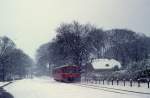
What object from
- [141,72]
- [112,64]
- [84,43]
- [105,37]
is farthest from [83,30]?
[141,72]

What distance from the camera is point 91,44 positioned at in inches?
2913

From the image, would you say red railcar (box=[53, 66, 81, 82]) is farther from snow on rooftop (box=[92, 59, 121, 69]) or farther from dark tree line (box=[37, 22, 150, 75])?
snow on rooftop (box=[92, 59, 121, 69])

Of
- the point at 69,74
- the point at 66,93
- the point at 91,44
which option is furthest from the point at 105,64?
the point at 66,93

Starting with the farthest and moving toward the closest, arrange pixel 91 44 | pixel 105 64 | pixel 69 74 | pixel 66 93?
pixel 105 64 → pixel 91 44 → pixel 69 74 → pixel 66 93

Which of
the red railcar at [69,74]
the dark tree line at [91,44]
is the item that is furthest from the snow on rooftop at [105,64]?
the red railcar at [69,74]

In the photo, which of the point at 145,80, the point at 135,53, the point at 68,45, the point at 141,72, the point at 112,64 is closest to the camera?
the point at 145,80

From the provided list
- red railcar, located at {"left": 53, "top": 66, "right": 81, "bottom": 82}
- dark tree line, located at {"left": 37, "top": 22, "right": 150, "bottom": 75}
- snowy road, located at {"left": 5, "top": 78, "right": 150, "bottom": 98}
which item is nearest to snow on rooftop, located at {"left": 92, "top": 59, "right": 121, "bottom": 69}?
dark tree line, located at {"left": 37, "top": 22, "right": 150, "bottom": 75}

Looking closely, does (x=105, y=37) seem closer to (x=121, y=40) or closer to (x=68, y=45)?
(x=121, y=40)

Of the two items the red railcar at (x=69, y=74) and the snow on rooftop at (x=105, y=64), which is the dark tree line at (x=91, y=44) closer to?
the snow on rooftop at (x=105, y=64)

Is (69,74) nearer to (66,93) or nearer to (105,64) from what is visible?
(105,64)

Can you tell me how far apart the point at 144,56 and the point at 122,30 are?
38.9ft

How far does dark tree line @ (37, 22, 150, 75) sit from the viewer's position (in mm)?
70312

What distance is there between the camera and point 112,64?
76.7m

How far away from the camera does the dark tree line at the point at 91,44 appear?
70.3 m
